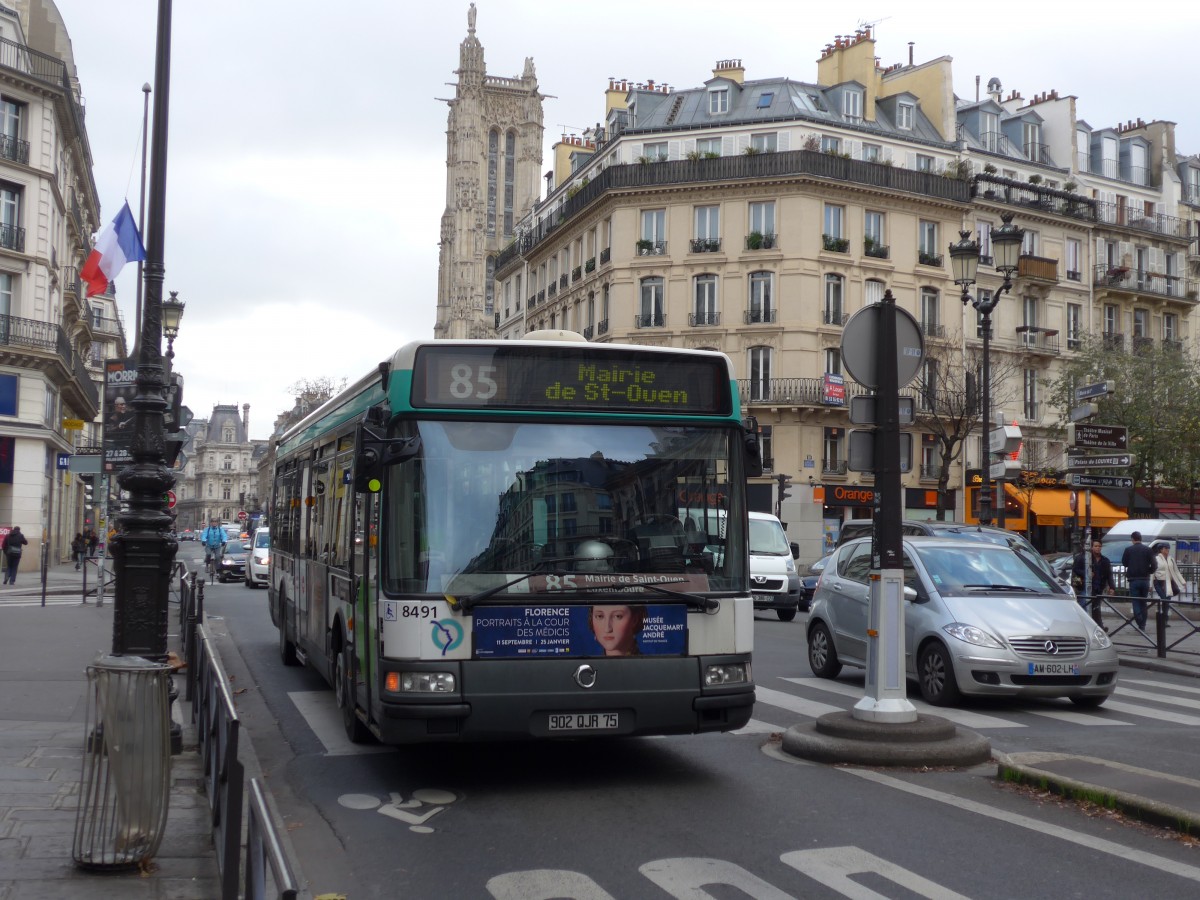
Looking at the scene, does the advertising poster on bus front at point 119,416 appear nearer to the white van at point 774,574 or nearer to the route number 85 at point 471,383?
the route number 85 at point 471,383

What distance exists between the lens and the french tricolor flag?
17.1 metres

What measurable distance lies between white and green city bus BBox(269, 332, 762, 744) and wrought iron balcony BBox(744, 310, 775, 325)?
40158 millimetres

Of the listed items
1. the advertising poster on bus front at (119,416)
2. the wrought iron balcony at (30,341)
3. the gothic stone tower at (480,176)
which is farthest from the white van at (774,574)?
the gothic stone tower at (480,176)

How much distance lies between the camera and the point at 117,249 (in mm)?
17297

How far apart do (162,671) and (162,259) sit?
13.8 ft

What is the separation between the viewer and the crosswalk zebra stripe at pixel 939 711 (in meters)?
11.0

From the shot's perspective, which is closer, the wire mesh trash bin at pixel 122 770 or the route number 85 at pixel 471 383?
the wire mesh trash bin at pixel 122 770

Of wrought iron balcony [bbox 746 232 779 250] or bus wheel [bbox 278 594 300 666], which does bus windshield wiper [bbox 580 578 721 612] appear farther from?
Answer: wrought iron balcony [bbox 746 232 779 250]

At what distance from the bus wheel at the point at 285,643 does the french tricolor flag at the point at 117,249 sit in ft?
17.6

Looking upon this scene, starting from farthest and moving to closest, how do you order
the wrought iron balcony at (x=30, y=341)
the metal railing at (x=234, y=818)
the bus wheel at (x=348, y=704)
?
the wrought iron balcony at (x=30, y=341) < the bus wheel at (x=348, y=704) < the metal railing at (x=234, y=818)

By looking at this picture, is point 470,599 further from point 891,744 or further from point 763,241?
point 763,241

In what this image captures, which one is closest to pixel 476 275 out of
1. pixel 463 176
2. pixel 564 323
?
pixel 463 176

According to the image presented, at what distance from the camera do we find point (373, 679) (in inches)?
320

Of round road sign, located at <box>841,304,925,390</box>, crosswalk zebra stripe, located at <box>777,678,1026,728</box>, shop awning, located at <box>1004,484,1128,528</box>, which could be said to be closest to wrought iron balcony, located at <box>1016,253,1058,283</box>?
shop awning, located at <box>1004,484,1128,528</box>
